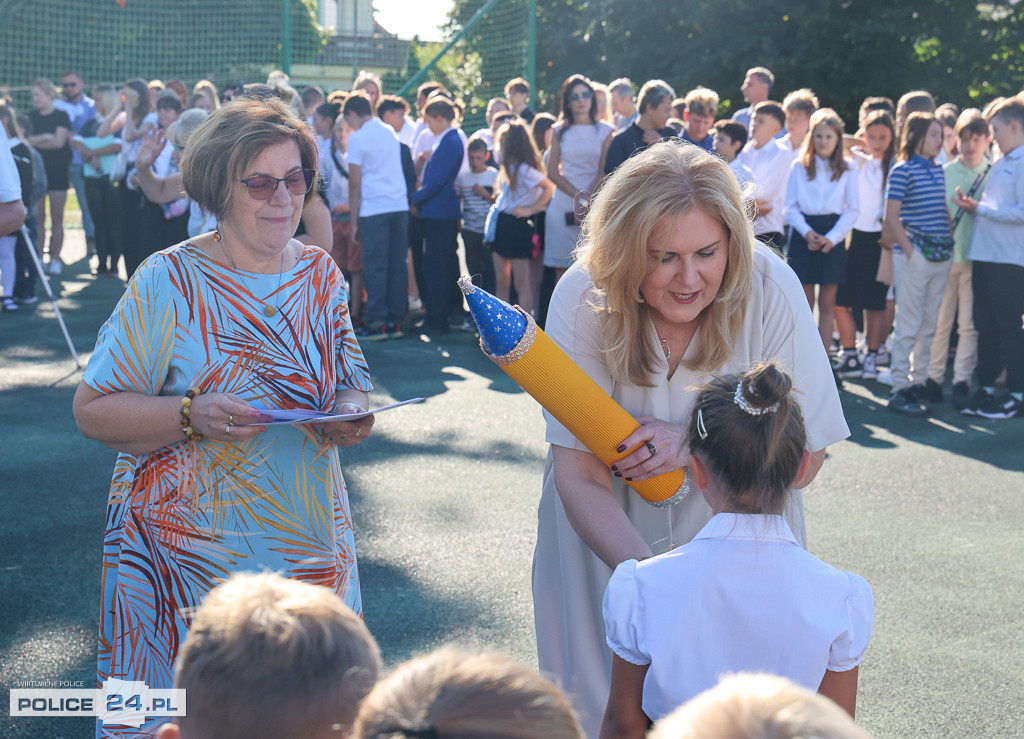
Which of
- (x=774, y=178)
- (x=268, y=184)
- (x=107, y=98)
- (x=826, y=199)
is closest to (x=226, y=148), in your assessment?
(x=268, y=184)

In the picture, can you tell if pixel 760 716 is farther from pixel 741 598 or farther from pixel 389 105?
pixel 389 105

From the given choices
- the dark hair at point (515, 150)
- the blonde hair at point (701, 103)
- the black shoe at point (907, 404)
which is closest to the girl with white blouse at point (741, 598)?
the black shoe at point (907, 404)

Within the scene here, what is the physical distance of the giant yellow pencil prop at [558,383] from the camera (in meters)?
2.31

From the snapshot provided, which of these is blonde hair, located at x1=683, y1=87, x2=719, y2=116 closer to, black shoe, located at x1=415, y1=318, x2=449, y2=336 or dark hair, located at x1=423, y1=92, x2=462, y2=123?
dark hair, located at x1=423, y1=92, x2=462, y2=123

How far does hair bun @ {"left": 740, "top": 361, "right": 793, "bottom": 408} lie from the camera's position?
1.98 m

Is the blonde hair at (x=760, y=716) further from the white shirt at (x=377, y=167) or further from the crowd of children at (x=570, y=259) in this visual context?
the white shirt at (x=377, y=167)

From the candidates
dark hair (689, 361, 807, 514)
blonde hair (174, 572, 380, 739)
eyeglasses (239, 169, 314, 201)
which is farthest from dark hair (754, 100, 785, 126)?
blonde hair (174, 572, 380, 739)

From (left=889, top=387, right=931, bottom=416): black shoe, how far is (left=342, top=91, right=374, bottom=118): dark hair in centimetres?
540

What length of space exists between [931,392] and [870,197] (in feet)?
5.95

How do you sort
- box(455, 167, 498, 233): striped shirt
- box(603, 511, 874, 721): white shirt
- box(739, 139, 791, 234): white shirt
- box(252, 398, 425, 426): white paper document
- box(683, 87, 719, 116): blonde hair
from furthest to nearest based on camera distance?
box(455, 167, 498, 233): striped shirt
box(683, 87, 719, 116): blonde hair
box(739, 139, 791, 234): white shirt
box(252, 398, 425, 426): white paper document
box(603, 511, 874, 721): white shirt

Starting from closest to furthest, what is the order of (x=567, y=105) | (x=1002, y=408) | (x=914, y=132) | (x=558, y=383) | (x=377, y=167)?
(x=558, y=383), (x=1002, y=408), (x=914, y=132), (x=567, y=105), (x=377, y=167)

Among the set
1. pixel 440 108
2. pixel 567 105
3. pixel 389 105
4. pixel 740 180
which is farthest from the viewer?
pixel 389 105

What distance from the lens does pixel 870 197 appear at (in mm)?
8828

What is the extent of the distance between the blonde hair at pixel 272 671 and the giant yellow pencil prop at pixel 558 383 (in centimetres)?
95
